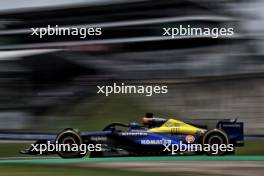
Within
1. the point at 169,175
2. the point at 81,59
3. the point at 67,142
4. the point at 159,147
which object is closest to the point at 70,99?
the point at 81,59

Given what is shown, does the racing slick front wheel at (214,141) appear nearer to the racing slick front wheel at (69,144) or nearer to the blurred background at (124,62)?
the blurred background at (124,62)

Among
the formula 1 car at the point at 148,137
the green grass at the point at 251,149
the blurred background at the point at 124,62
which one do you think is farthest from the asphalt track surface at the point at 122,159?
the blurred background at the point at 124,62

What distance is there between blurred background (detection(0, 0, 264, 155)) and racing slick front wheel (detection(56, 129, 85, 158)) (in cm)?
51

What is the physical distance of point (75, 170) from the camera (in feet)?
29.3

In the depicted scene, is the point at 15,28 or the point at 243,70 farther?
the point at 243,70

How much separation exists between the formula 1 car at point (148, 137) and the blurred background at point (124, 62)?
40cm

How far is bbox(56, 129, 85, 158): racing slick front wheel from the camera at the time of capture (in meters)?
10.3

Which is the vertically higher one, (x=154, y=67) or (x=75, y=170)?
(x=154, y=67)

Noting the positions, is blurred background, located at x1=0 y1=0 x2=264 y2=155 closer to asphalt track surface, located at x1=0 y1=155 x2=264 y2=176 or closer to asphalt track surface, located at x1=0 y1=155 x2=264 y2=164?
asphalt track surface, located at x1=0 y1=155 x2=264 y2=164

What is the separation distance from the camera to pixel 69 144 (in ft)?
34.0

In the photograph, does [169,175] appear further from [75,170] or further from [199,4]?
[199,4]

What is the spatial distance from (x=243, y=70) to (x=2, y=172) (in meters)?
7.08

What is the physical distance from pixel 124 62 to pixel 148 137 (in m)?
2.50

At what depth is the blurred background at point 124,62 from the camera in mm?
11438
